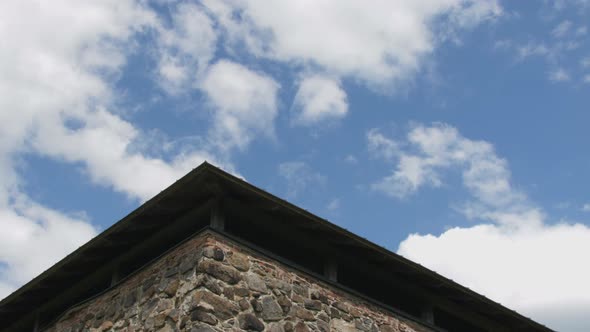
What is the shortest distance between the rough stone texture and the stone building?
0.02m

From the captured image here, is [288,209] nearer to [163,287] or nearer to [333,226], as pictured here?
[333,226]

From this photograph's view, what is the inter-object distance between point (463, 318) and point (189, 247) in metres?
6.33

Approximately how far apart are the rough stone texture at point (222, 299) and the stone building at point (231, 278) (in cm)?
2

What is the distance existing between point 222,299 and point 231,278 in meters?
0.40

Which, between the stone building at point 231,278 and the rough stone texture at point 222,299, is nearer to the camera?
the rough stone texture at point 222,299

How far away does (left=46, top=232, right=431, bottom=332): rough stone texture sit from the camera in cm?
1030

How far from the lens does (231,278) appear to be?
10.6 meters

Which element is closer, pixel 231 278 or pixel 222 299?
pixel 222 299

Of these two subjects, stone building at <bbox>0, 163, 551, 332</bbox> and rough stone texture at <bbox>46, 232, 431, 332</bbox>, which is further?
stone building at <bbox>0, 163, 551, 332</bbox>

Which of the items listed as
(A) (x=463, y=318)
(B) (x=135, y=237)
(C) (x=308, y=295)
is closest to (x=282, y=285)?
(C) (x=308, y=295)

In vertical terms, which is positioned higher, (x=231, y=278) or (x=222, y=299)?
(x=231, y=278)

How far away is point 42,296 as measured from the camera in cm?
1398

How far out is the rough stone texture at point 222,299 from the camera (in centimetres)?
1030

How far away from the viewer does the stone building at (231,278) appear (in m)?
10.6
